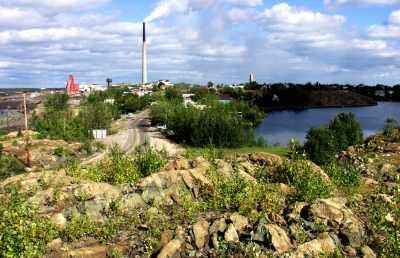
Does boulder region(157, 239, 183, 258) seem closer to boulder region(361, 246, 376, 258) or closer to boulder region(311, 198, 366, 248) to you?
boulder region(311, 198, 366, 248)

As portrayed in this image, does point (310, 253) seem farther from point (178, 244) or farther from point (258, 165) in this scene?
point (258, 165)

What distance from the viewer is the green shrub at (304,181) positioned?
52.9 feet

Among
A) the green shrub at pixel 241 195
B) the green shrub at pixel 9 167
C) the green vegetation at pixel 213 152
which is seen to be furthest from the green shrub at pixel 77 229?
the green shrub at pixel 9 167

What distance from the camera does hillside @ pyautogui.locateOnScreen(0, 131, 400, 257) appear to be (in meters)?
12.9

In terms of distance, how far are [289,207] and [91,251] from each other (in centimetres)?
568

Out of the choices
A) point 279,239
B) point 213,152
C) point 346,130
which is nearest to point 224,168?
point 213,152

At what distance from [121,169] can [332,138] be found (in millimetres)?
54374

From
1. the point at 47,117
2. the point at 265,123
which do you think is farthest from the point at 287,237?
the point at 265,123

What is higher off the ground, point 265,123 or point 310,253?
point 310,253

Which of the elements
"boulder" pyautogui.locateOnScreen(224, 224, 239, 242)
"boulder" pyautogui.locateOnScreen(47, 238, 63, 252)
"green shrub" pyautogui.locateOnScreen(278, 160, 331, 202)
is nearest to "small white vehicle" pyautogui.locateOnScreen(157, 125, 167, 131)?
"green shrub" pyautogui.locateOnScreen(278, 160, 331, 202)

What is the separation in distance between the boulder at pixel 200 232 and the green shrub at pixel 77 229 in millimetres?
2880

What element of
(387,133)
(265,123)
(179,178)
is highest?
(179,178)

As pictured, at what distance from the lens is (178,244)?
13.1 m

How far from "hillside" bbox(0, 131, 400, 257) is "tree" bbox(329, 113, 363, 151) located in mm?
60163
